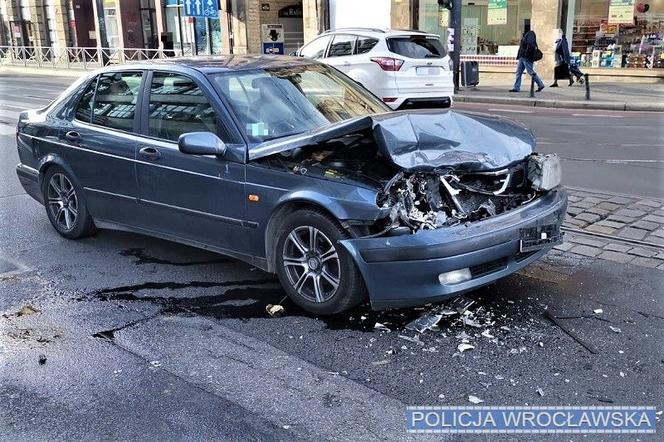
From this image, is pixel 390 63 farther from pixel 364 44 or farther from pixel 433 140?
pixel 433 140

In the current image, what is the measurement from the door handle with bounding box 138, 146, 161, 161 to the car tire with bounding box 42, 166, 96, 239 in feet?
3.40

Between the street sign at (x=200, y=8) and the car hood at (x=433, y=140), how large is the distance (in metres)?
24.2

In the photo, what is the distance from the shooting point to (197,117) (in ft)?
16.5

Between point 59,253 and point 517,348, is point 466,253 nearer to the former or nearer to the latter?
point 517,348

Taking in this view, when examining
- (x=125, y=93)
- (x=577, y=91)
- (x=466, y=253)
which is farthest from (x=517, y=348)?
(x=577, y=91)

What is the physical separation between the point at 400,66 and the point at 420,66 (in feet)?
1.58

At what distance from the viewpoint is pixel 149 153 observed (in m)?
5.23

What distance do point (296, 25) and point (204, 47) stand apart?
15.6 ft

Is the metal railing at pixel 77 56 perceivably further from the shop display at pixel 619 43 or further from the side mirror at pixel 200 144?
the side mirror at pixel 200 144

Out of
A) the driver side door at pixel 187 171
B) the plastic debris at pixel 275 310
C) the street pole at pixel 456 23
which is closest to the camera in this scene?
the plastic debris at pixel 275 310

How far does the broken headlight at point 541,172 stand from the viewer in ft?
15.3

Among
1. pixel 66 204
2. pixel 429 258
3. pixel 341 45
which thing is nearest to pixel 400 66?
pixel 341 45

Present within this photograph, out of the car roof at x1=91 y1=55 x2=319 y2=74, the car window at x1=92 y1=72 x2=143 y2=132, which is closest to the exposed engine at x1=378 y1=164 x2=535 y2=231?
the car roof at x1=91 y1=55 x2=319 y2=74

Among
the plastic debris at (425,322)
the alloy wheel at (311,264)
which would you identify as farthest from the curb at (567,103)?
the alloy wheel at (311,264)
